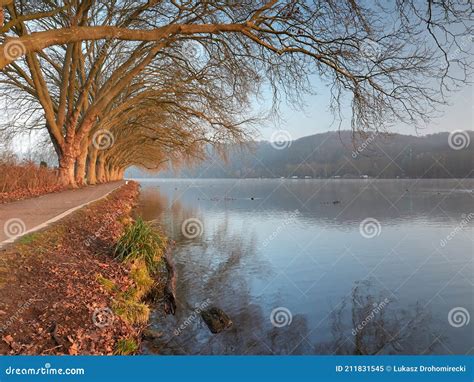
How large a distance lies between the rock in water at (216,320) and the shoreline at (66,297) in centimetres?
122

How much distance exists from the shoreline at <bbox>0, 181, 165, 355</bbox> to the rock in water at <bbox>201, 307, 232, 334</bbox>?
1.22 metres

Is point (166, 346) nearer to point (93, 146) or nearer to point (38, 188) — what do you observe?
point (38, 188)

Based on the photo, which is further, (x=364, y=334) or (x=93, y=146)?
(x=93, y=146)

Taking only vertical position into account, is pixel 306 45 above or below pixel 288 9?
below

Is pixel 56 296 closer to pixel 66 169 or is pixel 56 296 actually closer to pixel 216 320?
pixel 216 320

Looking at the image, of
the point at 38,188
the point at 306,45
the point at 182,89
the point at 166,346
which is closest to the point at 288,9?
the point at 306,45

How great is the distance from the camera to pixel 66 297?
16.4 feet

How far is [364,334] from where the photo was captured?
670cm

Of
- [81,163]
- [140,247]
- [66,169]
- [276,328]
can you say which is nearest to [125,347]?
[276,328]

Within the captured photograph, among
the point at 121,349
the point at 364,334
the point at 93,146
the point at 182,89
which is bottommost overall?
the point at 364,334

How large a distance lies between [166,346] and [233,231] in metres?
13.2

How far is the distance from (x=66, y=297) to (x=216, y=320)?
2.84 meters

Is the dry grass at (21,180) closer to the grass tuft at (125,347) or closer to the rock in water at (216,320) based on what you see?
the rock in water at (216,320)

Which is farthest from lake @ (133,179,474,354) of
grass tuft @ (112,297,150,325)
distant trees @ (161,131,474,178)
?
distant trees @ (161,131,474,178)
